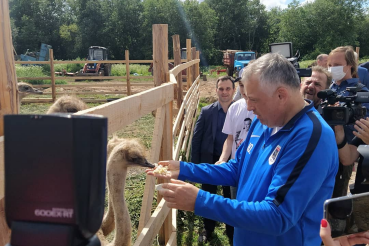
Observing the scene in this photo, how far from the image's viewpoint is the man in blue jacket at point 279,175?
5.64 feet

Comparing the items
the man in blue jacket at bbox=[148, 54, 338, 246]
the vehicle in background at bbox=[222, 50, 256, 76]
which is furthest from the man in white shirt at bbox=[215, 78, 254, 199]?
the vehicle in background at bbox=[222, 50, 256, 76]

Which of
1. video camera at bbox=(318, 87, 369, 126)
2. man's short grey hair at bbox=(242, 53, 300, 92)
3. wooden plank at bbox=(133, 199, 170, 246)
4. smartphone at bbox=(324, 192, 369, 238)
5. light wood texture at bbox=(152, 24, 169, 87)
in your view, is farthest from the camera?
light wood texture at bbox=(152, 24, 169, 87)

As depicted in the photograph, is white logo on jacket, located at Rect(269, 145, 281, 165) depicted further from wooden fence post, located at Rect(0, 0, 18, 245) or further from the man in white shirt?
the man in white shirt

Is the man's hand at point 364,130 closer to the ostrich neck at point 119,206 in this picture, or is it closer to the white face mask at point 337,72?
the white face mask at point 337,72

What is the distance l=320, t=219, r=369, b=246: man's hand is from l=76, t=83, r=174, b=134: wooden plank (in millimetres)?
998

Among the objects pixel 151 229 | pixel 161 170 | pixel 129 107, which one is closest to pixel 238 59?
pixel 151 229

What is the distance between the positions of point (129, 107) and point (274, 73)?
785 millimetres

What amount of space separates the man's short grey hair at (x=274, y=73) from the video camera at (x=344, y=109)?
107cm

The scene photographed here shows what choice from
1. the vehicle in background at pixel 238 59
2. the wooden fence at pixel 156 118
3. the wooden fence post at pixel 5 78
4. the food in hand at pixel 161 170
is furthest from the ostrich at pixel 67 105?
the vehicle in background at pixel 238 59

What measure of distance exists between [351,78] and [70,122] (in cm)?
357

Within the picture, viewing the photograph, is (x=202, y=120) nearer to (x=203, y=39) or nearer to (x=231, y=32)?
(x=203, y=39)

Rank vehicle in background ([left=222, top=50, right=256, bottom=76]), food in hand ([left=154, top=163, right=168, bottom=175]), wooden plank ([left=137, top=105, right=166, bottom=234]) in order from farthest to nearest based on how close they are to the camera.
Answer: vehicle in background ([left=222, top=50, right=256, bottom=76]) < wooden plank ([left=137, top=105, right=166, bottom=234]) < food in hand ([left=154, top=163, right=168, bottom=175])

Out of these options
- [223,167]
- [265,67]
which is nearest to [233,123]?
[223,167]

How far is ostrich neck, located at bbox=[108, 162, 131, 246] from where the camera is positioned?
102 inches
